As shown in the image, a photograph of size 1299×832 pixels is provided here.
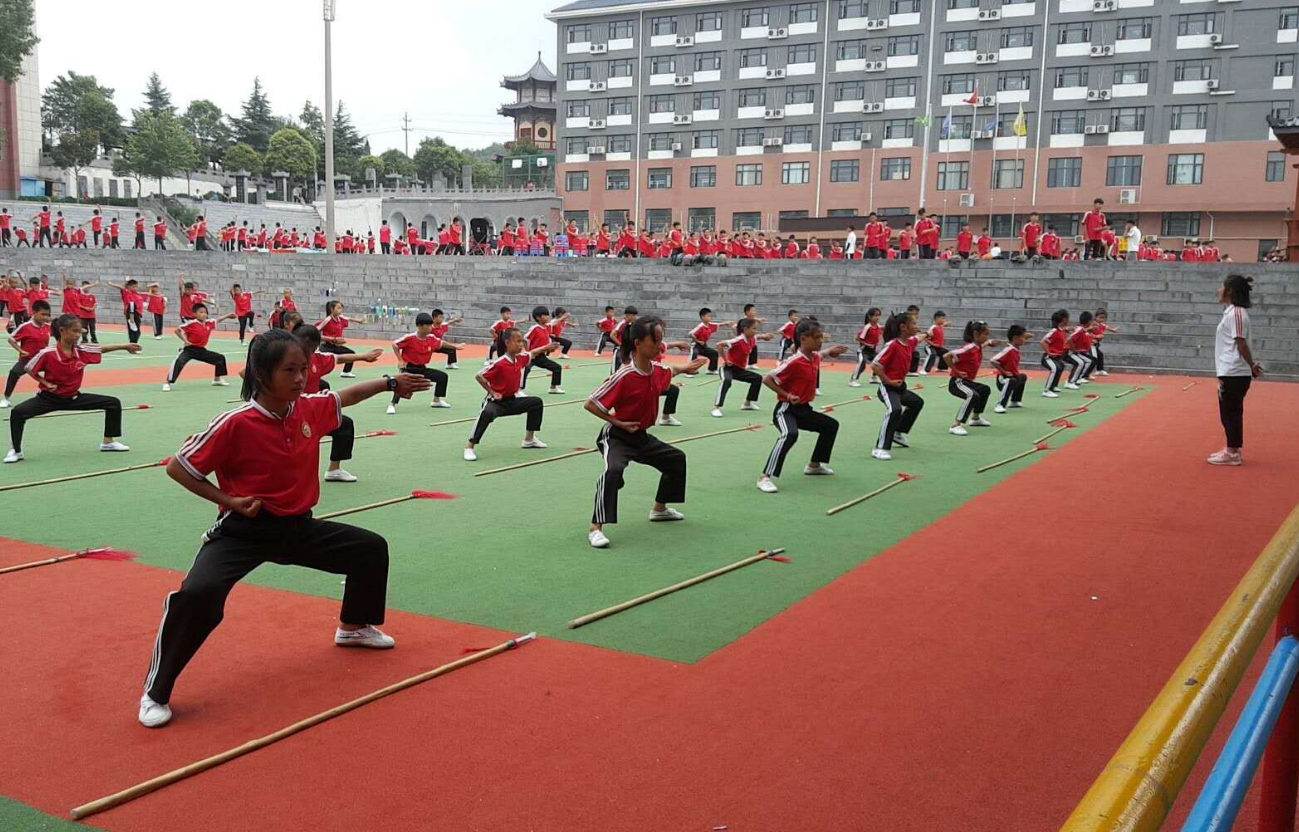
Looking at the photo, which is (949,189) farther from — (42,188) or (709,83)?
(42,188)

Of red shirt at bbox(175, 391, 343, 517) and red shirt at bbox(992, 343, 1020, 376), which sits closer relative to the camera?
red shirt at bbox(175, 391, 343, 517)

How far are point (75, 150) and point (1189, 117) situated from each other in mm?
52826

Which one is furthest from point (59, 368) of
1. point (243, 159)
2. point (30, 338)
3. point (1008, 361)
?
point (243, 159)

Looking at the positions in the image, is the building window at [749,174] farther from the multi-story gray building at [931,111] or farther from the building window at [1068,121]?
the building window at [1068,121]

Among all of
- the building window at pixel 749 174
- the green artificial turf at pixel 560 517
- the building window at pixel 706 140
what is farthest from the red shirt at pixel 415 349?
the building window at pixel 706 140

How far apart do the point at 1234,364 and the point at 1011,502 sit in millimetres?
2929

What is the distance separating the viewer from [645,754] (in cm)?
361

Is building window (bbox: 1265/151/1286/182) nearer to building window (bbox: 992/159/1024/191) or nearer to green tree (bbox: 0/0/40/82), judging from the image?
building window (bbox: 992/159/1024/191)

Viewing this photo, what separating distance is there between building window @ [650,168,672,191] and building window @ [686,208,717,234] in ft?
6.08

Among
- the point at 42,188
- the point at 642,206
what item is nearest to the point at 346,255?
the point at 642,206

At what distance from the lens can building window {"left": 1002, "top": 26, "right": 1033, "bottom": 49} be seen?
42.2m

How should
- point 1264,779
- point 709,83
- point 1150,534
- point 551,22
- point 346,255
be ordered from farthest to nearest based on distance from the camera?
point 551,22 < point 709,83 < point 346,255 < point 1150,534 < point 1264,779

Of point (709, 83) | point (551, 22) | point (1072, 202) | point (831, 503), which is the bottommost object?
point (831, 503)

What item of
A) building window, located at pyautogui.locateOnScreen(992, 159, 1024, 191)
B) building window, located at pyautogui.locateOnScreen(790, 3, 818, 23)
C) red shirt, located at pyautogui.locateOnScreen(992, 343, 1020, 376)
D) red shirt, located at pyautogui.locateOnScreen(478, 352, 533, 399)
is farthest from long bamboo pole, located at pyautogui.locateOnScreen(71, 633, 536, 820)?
building window, located at pyautogui.locateOnScreen(790, 3, 818, 23)
